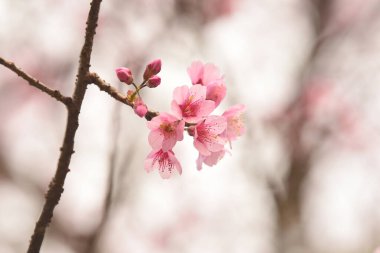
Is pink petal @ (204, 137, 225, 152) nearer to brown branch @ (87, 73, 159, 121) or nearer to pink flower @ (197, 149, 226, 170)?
pink flower @ (197, 149, 226, 170)

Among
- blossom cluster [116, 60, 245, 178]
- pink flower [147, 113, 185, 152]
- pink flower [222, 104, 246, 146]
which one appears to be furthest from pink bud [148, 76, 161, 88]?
pink flower [222, 104, 246, 146]

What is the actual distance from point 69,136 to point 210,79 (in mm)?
523

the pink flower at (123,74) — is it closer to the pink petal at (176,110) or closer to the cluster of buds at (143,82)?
the cluster of buds at (143,82)

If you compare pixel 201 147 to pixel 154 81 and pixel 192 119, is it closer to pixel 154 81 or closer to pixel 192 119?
pixel 192 119

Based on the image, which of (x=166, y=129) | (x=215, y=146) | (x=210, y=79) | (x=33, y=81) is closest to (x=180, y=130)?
(x=166, y=129)

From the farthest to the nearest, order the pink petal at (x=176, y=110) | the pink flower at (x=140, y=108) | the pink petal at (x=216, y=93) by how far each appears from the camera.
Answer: the pink petal at (x=216, y=93) → the pink petal at (x=176, y=110) → the pink flower at (x=140, y=108)

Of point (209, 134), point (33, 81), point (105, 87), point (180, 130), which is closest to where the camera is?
point (33, 81)

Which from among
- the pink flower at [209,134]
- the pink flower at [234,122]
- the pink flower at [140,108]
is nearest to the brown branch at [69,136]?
the pink flower at [140,108]

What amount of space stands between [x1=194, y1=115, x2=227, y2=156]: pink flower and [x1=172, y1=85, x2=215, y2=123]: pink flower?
0.03 metres

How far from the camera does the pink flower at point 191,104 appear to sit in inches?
47.0

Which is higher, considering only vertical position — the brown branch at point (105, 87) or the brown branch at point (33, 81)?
the brown branch at point (105, 87)

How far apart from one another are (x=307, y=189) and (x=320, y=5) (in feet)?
7.06

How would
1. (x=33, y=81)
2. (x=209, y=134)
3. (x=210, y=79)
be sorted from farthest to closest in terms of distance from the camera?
(x=210, y=79), (x=209, y=134), (x=33, y=81)

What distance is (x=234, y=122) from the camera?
1.39 meters
